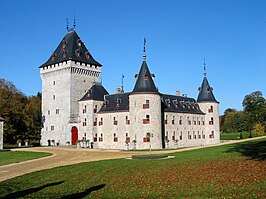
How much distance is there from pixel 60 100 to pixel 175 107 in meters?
19.3

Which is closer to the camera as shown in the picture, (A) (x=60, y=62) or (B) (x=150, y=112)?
(B) (x=150, y=112)

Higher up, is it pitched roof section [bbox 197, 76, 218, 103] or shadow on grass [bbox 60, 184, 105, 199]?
pitched roof section [bbox 197, 76, 218, 103]

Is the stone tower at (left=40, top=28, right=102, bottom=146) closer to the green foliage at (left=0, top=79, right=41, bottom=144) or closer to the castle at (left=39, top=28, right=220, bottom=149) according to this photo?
the castle at (left=39, top=28, right=220, bottom=149)

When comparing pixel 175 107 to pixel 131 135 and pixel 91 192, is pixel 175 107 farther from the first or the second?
pixel 91 192

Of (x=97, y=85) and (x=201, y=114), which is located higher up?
(x=97, y=85)

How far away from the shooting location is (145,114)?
141 feet

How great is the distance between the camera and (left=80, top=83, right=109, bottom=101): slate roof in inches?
1989

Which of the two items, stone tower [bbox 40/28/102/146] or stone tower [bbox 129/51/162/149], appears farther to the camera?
stone tower [bbox 40/28/102/146]

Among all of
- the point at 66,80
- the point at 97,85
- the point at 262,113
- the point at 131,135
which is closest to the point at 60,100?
the point at 66,80

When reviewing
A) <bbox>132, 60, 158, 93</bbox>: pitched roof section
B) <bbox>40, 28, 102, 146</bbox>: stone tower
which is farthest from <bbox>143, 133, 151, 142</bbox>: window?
<bbox>40, 28, 102, 146</bbox>: stone tower

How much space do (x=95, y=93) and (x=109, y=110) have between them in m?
4.02

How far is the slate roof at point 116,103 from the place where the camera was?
157 ft

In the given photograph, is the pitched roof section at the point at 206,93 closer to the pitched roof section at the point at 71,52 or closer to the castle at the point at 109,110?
the castle at the point at 109,110

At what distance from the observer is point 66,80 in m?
53.2
